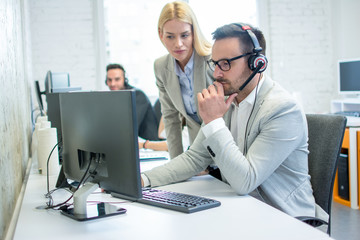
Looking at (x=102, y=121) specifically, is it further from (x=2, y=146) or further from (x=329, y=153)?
(x=329, y=153)

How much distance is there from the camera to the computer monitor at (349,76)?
187 inches

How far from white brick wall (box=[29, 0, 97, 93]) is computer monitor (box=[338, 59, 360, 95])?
2.90 meters

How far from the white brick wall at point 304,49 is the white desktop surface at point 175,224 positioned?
14.5 feet

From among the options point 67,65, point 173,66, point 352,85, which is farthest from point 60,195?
point 352,85

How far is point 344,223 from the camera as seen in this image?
3.11 metres

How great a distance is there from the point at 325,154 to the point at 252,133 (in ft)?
0.94

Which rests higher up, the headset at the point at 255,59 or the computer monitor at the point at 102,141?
the headset at the point at 255,59

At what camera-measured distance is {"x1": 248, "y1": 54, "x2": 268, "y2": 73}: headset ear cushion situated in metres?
1.55

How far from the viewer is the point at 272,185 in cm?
149

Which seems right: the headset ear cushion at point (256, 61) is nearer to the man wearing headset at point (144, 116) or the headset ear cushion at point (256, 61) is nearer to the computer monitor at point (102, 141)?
the computer monitor at point (102, 141)

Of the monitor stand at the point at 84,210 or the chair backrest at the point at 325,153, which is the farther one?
the chair backrest at the point at 325,153

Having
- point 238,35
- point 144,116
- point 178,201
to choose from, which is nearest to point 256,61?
point 238,35

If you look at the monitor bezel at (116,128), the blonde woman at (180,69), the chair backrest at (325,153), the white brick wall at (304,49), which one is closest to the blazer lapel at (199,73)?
the blonde woman at (180,69)

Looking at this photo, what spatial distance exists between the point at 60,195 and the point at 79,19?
3.87 meters
